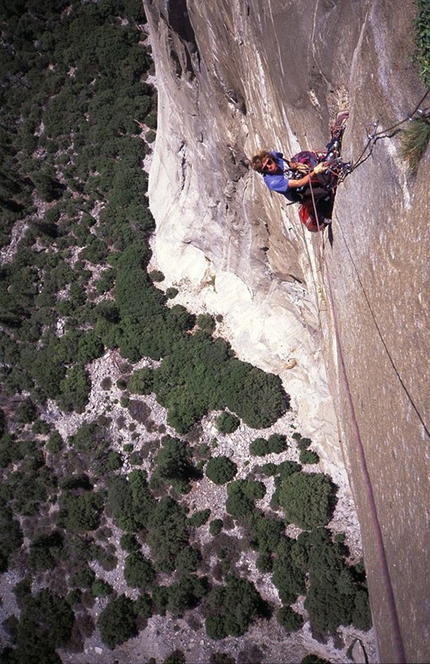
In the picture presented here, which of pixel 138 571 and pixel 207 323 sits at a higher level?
pixel 207 323

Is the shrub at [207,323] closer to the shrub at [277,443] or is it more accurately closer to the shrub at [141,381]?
the shrub at [141,381]

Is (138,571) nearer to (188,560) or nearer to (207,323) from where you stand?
(188,560)

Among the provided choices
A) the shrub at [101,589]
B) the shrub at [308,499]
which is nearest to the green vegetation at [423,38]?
the shrub at [308,499]

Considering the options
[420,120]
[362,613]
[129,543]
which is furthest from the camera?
[129,543]

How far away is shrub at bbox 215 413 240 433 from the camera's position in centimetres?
2314

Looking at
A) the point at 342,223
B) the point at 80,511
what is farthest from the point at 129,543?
the point at 342,223

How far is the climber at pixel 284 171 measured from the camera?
31.2ft

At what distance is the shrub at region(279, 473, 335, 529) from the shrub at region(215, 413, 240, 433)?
11.0 feet

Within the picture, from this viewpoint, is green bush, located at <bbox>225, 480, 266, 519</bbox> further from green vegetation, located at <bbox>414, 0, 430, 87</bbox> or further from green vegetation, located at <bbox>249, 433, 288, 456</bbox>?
green vegetation, located at <bbox>414, 0, 430, 87</bbox>

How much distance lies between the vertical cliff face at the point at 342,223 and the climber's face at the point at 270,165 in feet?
4.29

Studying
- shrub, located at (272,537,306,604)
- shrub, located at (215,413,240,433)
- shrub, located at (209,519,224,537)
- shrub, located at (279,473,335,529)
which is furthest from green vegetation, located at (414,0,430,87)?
shrub, located at (209,519,224,537)

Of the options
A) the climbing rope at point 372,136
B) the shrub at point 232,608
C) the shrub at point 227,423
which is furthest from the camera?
the shrub at point 227,423

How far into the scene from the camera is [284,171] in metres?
10.1

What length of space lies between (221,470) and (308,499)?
404 cm
